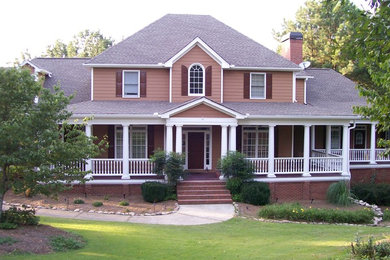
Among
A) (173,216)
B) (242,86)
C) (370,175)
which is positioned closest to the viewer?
(173,216)

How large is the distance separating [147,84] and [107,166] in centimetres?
474

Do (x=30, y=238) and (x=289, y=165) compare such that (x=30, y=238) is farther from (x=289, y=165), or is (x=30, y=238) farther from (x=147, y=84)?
(x=289, y=165)

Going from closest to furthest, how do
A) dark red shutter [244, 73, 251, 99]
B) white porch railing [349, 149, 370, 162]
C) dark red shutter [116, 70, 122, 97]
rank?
1. dark red shutter [116, 70, 122, 97]
2. dark red shutter [244, 73, 251, 99]
3. white porch railing [349, 149, 370, 162]

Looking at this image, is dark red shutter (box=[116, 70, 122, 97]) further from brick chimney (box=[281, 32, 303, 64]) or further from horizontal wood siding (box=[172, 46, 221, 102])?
brick chimney (box=[281, 32, 303, 64])

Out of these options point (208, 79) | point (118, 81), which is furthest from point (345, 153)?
point (118, 81)

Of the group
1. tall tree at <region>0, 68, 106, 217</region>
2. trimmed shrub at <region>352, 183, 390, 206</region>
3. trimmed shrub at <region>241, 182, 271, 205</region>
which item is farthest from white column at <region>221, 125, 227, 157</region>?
tall tree at <region>0, 68, 106, 217</region>

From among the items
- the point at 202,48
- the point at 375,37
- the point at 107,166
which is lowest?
the point at 107,166

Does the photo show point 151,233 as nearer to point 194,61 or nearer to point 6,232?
point 6,232

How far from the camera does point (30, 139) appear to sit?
10.9 meters

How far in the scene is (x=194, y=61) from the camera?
21.8m

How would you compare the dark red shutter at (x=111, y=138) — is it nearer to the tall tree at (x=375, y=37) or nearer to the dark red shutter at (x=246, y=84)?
the dark red shutter at (x=246, y=84)

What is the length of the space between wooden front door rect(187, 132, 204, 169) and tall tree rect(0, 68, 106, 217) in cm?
1094

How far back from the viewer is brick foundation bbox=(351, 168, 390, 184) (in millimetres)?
24125

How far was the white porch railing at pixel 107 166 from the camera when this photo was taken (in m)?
19.9
